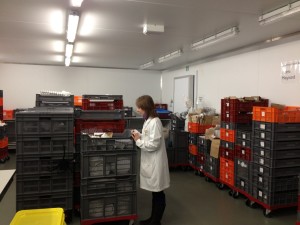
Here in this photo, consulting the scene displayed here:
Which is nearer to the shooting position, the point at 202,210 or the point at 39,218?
the point at 39,218

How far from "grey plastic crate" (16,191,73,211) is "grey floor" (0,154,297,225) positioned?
0.77 feet

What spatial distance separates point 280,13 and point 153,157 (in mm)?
2291

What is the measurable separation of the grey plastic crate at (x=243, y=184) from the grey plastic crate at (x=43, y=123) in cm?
277

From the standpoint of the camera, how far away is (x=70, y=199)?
10.3ft

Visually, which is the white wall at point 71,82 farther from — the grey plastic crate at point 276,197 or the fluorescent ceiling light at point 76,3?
the grey plastic crate at point 276,197

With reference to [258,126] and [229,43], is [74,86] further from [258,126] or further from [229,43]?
[258,126]

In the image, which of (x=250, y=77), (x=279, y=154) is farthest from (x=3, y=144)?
(x=279, y=154)

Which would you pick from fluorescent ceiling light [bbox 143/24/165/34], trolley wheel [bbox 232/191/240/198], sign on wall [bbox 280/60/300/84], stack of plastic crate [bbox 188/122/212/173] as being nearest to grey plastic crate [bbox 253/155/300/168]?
trolley wheel [bbox 232/191/240/198]

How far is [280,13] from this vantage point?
10.1 ft

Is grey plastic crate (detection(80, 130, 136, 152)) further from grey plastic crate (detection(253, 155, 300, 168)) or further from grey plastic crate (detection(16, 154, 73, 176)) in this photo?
grey plastic crate (detection(253, 155, 300, 168))

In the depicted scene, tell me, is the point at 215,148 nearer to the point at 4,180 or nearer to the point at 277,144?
the point at 277,144

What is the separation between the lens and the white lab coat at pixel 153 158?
2951 millimetres

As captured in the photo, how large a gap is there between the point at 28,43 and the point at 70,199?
3682mm

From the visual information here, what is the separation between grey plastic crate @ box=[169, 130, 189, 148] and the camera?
19.2ft
